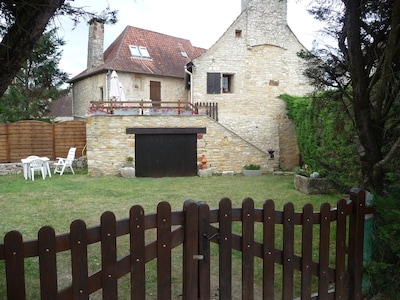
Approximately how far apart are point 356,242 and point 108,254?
2012 millimetres

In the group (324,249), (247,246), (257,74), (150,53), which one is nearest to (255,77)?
(257,74)

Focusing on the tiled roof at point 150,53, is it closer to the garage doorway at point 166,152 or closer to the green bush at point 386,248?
the garage doorway at point 166,152

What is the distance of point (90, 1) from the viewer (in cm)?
304

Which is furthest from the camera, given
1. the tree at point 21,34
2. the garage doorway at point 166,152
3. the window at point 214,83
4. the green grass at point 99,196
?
the window at point 214,83

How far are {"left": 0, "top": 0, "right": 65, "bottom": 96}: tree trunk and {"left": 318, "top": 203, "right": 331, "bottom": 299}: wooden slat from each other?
242 cm

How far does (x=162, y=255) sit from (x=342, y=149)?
21.3 feet

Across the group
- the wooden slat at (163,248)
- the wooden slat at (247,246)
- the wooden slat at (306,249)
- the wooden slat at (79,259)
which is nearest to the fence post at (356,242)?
the wooden slat at (306,249)

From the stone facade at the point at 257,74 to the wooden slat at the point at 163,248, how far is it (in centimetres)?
1421

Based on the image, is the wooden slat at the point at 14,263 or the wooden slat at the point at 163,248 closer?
the wooden slat at the point at 14,263

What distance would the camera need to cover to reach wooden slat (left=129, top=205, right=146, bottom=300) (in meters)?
2.09

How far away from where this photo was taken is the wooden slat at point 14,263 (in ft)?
5.75

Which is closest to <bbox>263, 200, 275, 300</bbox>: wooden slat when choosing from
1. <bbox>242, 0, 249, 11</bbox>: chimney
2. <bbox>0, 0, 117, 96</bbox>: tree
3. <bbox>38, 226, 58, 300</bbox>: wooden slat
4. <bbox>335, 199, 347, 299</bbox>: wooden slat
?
<bbox>335, 199, 347, 299</bbox>: wooden slat

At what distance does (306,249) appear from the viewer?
2.61 metres

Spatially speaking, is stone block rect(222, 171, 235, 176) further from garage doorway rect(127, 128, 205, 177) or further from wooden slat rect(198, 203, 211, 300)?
wooden slat rect(198, 203, 211, 300)
